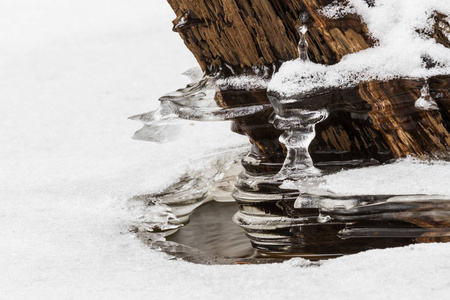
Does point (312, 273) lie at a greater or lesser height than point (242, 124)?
lesser

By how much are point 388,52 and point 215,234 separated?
1.58 ft

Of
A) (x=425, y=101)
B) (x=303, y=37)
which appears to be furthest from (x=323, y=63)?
(x=425, y=101)

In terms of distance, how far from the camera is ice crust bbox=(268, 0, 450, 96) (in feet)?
3.43

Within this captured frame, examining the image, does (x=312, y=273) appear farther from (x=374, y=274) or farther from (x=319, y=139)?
(x=319, y=139)

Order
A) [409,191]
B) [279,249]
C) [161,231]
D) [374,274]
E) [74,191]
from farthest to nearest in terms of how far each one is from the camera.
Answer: [74,191] → [161,231] → [279,249] → [409,191] → [374,274]

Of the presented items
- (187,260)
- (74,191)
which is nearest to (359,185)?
(187,260)

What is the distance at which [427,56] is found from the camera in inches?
41.3

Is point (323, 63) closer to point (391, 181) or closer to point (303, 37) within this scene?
point (303, 37)

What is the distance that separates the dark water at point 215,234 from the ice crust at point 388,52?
31 centimetres

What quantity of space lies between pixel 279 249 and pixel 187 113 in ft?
0.96

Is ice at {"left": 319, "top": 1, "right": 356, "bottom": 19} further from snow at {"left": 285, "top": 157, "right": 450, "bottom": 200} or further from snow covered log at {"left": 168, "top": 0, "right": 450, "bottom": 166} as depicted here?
snow at {"left": 285, "top": 157, "right": 450, "bottom": 200}

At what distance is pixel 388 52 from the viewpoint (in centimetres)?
105

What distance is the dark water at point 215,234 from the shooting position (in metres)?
1.18

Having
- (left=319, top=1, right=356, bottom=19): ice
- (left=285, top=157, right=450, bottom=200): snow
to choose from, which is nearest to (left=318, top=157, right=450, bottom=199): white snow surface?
(left=285, top=157, right=450, bottom=200): snow
